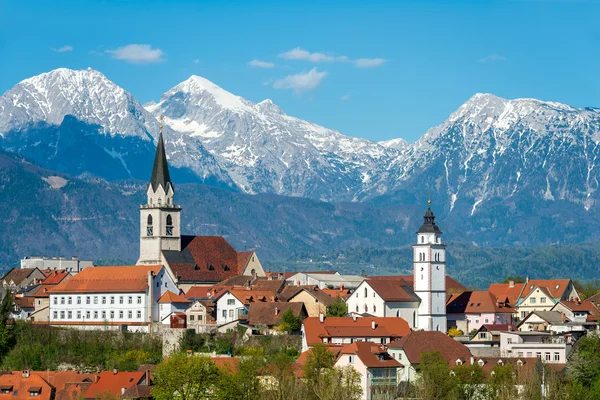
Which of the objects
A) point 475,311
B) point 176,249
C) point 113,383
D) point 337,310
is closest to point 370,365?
point 113,383

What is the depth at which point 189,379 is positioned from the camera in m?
90.2

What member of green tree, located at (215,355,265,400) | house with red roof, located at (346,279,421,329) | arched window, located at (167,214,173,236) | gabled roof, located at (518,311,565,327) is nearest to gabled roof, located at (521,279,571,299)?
gabled roof, located at (518,311,565,327)

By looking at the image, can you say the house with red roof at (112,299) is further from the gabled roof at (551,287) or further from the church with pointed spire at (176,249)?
the gabled roof at (551,287)

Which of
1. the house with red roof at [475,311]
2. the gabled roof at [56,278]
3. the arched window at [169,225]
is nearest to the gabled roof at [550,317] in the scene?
the house with red roof at [475,311]

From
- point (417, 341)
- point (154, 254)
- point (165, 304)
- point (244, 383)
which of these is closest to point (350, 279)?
point (154, 254)

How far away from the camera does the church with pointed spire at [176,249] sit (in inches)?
5215

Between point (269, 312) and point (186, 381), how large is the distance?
25.5 metres

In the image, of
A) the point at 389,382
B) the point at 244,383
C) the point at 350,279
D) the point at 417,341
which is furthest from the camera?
the point at 350,279

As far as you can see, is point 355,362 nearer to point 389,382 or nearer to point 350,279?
point 389,382

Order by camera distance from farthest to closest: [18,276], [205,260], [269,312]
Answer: [18,276] < [205,260] < [269,312]

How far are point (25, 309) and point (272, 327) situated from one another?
26.0 meters

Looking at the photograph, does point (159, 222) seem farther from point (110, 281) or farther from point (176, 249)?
point (110, 281)

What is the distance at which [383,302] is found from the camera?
11969 centimetres

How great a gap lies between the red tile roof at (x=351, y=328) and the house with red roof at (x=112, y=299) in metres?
16.1
